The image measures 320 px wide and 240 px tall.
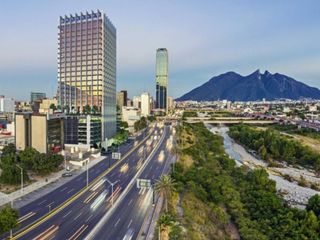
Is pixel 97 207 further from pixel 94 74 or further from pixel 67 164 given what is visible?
pixel 94 74

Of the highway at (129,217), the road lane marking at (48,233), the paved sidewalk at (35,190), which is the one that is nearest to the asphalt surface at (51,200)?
the paved sidewalk at (35,190)

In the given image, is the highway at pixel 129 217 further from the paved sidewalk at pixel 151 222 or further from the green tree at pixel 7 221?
the green tree at pixel 7 221

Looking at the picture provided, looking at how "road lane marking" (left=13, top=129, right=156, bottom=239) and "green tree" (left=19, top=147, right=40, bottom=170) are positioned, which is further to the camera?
"green tree" (left=19, top=147, right=40, bottom=170)

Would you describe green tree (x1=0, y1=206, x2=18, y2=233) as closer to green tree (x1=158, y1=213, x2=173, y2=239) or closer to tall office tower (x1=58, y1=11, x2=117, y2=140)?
green tree (x1=158, y1=213, x2=173, y2=239)

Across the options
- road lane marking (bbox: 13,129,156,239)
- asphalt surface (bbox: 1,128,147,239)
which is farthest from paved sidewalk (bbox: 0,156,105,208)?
road lane marking (bbox: 13,129,156,239)

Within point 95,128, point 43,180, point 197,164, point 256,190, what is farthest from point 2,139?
point 256,190

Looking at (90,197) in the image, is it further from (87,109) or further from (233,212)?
(87,109)

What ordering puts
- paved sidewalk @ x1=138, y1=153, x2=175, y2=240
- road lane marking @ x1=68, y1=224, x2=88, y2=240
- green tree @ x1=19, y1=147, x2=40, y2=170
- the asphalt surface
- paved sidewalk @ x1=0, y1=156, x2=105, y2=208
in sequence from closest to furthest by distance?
road lane marking @ x1=68, y1=224, x2=88, y2=240 < paved sidewalk @ x1=138, y1=153, x2=175, y2=240 < the asphalt surface < paved sidewalk @ x1=0, y1=156, x2=105, y2=208 < green tree @ x1=19, y1=147, x2=40, y2=170
